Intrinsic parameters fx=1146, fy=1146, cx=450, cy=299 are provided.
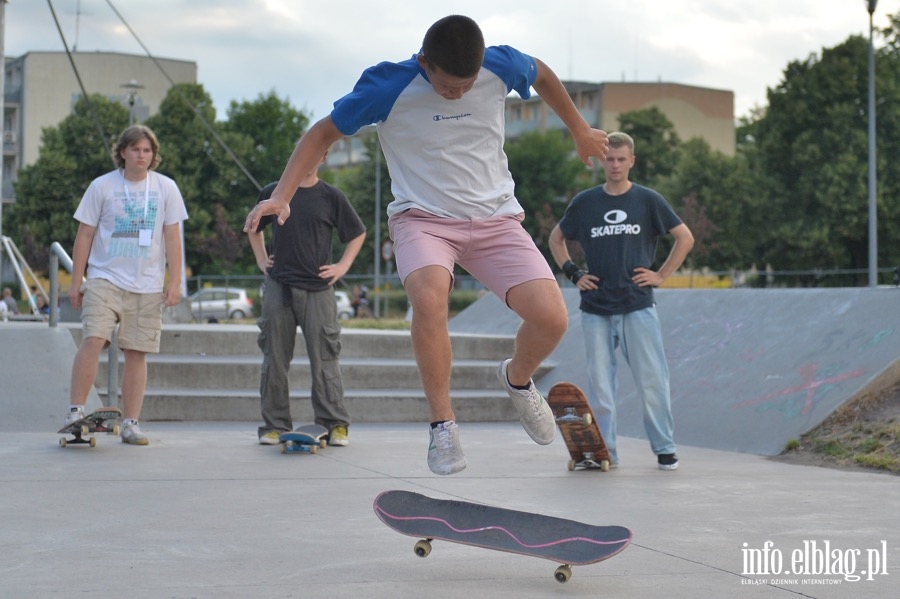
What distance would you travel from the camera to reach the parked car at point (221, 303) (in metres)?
33.6

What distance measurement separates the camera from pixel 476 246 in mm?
4816

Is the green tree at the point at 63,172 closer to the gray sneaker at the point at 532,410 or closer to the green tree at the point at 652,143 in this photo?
the green tree at the point at 652,143

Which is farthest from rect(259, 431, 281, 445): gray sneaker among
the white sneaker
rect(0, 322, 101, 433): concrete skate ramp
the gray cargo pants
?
rect(0, 322, 101, 433): concrete skate ramp

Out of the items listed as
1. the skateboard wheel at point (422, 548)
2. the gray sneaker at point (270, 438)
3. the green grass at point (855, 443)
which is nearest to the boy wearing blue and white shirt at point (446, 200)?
the skateboard wheel at point (422, 548)

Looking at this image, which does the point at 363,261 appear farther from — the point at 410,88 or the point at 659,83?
the point at 410,88

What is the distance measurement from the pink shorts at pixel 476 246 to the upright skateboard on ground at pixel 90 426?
365 centimetres

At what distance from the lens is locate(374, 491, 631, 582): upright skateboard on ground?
387 cm

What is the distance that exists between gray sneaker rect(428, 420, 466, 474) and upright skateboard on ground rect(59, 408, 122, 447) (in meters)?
3.90

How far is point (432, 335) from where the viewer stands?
14.8ft

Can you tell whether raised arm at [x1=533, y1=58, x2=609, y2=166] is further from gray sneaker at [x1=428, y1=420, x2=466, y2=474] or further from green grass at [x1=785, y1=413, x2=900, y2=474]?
green grass at [x1=785, y1=413, x2=900, y2=474]

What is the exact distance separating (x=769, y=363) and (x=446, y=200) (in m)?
5.11

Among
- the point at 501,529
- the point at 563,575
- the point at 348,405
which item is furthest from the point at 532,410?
the point at 348,405

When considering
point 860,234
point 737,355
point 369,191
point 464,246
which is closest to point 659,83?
point 369,191

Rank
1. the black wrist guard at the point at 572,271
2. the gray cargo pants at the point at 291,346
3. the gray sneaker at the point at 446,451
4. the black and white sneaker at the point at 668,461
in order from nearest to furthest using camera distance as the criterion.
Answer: the gray sneaker at the point at 446,451, the black and white sneaker at the point at 668,461, the black wrist guard at the point at 572,271, the gray cargo pants at the point at 291,346
